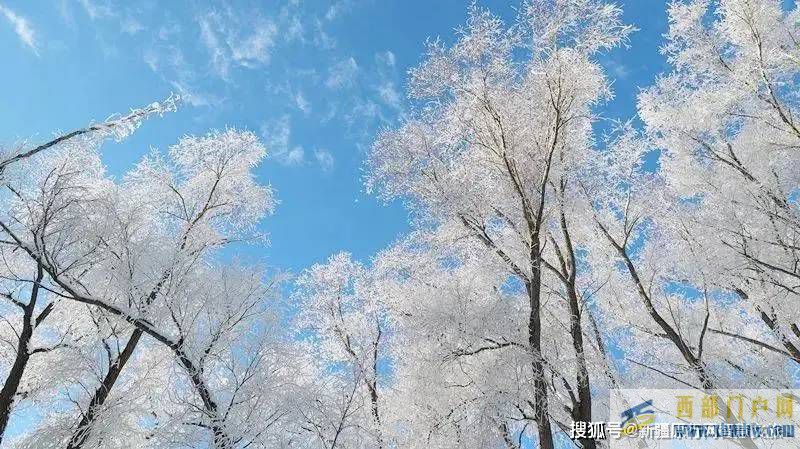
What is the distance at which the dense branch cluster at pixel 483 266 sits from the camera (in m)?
8.02

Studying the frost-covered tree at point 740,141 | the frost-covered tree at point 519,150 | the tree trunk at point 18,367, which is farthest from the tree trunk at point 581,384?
the tree trunk at point 18,367

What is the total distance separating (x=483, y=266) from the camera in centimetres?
1055

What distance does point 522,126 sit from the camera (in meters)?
9.84

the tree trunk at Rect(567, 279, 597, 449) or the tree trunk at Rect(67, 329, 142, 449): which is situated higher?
the tree trunk at Rect(567, 279, 597, 449)

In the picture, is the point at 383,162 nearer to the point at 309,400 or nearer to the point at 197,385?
the point at 309,400

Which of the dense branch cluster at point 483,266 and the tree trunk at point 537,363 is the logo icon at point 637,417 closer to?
the dense branch cluster at point 483,266

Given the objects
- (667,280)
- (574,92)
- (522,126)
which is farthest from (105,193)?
(667,280)

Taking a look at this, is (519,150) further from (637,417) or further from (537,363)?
(637,417)

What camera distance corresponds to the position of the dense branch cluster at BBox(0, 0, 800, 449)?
26.3 feet

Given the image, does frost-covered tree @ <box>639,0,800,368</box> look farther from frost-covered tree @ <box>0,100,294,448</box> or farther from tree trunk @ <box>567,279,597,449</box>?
frost-covered tree @ <box>0,100,294,448</box>

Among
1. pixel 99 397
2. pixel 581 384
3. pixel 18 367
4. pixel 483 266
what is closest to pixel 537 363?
pixel 581 384

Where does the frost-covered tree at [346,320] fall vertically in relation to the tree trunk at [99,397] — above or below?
above

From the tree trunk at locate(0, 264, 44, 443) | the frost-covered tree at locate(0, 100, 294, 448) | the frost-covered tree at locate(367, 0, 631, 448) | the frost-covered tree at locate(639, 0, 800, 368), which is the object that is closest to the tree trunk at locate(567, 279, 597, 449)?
the frost-covered tree at locate(367, 0, 631, 448)

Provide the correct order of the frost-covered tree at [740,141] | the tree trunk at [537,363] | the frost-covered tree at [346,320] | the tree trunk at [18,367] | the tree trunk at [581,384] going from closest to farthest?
the tree trunk at [18,367], the tree trunk at [537,363], the tree trunk at [581,384], the frost-covered tree at [740,141], the frost-covered tree at [346,320]
